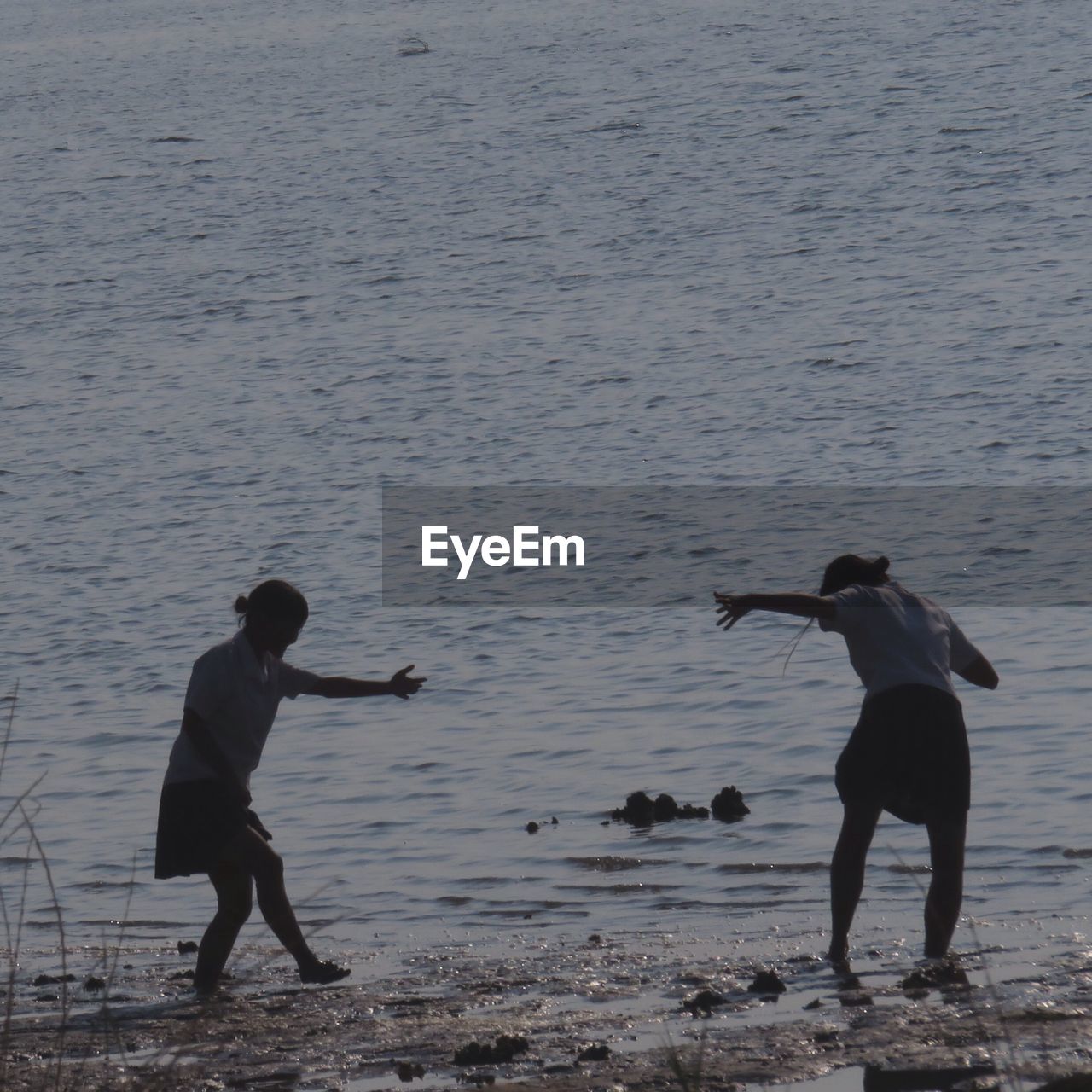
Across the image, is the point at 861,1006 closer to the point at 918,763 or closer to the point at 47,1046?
the point at 918,763

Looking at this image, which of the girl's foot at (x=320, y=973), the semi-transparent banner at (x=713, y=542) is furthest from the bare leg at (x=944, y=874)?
the semi-transparent banner at (x=713, y=542)

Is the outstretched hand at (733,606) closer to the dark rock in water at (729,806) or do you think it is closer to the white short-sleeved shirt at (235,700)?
the white short-sleeved shirt at (235,700)

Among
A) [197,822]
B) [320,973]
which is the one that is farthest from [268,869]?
[320,973]

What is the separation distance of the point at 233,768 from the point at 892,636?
249cm

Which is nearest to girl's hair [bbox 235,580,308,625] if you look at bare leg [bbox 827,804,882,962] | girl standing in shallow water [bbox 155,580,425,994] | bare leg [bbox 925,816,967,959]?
girl standing in shallow water [bbox 155,580,425,994]

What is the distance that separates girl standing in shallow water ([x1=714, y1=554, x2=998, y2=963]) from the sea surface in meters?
0.53

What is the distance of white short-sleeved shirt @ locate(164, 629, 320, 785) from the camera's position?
7.33 m

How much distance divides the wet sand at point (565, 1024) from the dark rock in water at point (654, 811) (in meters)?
3.44

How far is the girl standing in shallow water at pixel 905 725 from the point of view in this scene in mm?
7270

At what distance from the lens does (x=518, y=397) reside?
3553 cm

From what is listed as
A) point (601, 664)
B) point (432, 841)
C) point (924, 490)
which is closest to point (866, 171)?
point (924, 490)

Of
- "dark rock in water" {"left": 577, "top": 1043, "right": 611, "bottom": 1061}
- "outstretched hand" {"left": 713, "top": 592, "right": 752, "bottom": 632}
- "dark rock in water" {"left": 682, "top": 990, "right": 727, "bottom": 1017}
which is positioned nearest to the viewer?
"dark rock in water" {"left": 577, "top": 1043, "right": 611, "bottom": 1061}

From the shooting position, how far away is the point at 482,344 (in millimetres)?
39312

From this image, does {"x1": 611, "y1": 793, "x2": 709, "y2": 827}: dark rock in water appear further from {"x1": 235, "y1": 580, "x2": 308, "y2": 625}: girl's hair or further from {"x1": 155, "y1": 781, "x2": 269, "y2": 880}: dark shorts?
{"x1": 235, "y1": 580, "x2": 308, "y2": 625}: girl's hair
